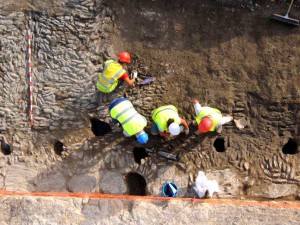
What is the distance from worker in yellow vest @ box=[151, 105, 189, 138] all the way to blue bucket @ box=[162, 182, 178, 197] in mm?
1008

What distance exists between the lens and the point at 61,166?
7.09m

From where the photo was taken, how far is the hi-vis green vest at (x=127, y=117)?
6129 millimetres

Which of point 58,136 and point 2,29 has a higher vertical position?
point 2,29

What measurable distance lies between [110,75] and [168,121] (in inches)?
51.8

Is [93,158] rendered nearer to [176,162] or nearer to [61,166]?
[61,166]

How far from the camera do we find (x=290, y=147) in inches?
274

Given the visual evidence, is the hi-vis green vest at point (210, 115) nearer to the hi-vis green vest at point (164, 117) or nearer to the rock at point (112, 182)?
the hi-vis green vest at point (164, 117)

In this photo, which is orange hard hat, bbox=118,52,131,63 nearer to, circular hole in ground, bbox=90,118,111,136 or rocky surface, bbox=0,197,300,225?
circular hole in ground, bbox=90,118,111,136

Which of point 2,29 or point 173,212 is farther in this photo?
point 2,29

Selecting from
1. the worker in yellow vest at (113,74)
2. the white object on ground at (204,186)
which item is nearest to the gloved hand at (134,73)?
the worker in yellow vest at (113,74)

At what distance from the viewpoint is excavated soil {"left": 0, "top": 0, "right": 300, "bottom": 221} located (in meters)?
6.79

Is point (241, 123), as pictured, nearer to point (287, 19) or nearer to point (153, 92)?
point (153, 92)

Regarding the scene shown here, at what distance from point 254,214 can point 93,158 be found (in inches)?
123

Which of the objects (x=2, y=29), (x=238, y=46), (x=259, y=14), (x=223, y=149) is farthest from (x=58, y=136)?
(x=259, y=14)
